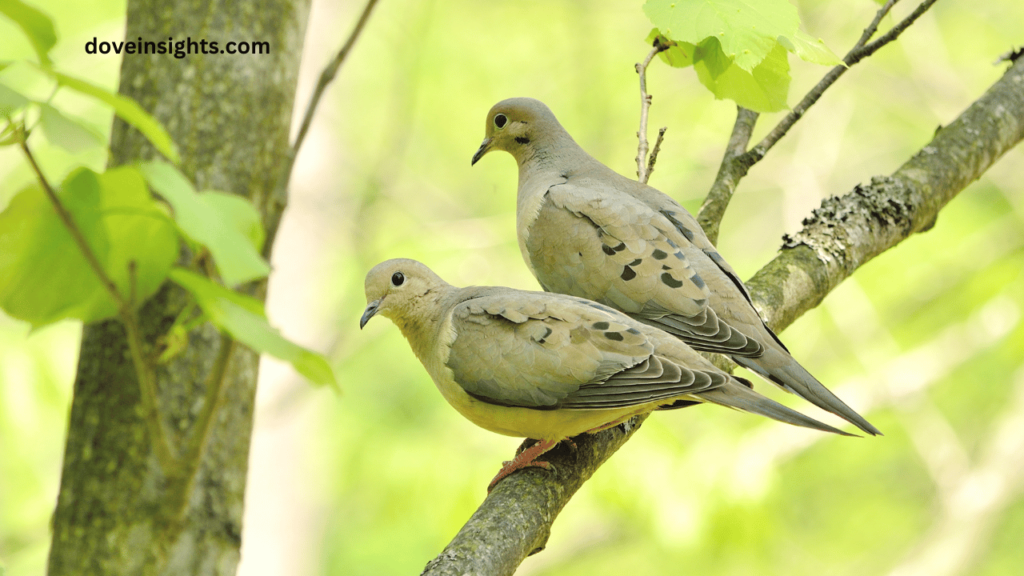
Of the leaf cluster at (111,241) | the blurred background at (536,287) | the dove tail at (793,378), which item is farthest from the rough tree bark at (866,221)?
the blurred background at (536,287)

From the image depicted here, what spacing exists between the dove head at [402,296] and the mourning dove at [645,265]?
447mm

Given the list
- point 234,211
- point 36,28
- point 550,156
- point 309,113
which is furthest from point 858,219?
point 36,28

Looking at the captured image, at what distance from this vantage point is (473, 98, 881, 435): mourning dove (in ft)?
8.07

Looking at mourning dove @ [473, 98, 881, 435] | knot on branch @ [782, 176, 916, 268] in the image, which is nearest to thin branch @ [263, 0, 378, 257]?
mourning dove @ [473, 98, 881, 435]

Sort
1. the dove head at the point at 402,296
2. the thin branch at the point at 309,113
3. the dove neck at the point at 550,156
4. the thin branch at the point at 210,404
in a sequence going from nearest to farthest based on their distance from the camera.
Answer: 1. the thin branch at the point at 210,404
2. the thin branch at the point at 309,113
3. the dove head at the point at 402,296
4. the dove neck at the point at 550,156

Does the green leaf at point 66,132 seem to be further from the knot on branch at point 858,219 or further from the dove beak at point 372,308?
the knot on branch at point 858,219

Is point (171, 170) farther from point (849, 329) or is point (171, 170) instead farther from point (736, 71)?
point (849, 329)

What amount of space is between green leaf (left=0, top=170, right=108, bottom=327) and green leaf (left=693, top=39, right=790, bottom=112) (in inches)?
73.7

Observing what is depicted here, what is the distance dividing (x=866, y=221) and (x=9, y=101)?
3029 mm

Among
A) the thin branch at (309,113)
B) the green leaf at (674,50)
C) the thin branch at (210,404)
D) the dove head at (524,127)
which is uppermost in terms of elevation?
the dove head at (524,127)

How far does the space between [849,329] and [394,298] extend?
5.20 meters

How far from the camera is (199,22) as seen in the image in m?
2.62

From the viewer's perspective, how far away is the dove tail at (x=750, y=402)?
1897 millimetres

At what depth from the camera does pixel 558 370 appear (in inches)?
88.8
